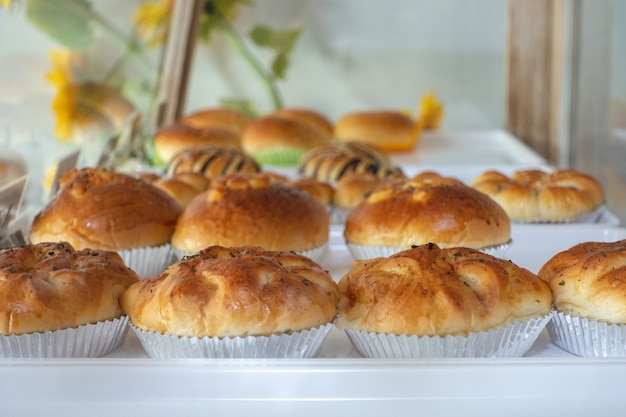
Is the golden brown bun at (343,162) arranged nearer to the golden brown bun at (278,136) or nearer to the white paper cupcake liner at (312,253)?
the golden brown bun at (278,136)

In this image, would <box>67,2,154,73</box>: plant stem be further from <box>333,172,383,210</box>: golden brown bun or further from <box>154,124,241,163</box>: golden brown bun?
<box>333,172,383,210</box>: golden brown bun

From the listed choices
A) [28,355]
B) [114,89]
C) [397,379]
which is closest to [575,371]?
[397,379]

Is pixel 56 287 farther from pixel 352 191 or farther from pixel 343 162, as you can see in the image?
pixel 343 162

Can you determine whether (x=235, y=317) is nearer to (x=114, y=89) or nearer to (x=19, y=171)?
(x=19, y=171)

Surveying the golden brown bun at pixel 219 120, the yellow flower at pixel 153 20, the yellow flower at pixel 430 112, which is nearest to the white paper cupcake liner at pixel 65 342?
the yellow flower at pixel 153 20

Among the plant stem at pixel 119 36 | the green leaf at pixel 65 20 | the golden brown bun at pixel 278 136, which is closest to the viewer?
the green leaf at pixel 65 20

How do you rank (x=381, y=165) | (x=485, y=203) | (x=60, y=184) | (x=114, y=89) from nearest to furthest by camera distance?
(x=485, y=203) < (x=60, y=184) < (x=381, y=165) < (x=114, y=89)
